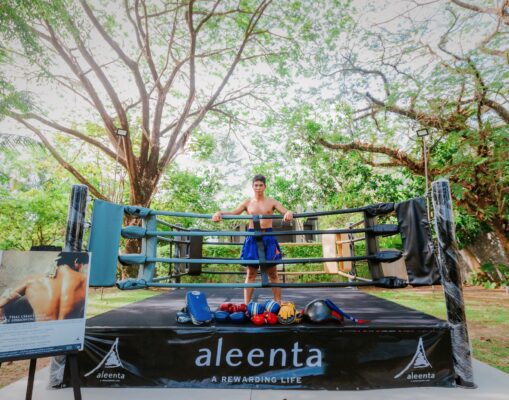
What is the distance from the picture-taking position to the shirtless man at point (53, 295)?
62.0 inches

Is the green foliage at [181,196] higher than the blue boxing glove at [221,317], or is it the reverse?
the green foliage at [181,196]

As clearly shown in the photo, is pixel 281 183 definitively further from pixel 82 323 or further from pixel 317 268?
pixel 82 323

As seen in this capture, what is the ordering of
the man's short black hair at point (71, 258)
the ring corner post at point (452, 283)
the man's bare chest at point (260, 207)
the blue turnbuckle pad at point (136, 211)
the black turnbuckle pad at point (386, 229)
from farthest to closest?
1. the man's bare chest at point (260, 207)
2. the blue turnbuckle pad at point (136, 211)
3. the black turnbuckle pad at point (386, 229)
4. the ring corner post at point (452, 283)
5. the man's short black hair at point (71, 258)

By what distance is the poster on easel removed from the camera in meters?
1.55

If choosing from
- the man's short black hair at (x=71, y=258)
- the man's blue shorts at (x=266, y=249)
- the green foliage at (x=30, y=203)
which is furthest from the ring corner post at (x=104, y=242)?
the green foliage at (x=30, y=203)

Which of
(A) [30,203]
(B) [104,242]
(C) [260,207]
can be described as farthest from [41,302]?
(A) [30,203]

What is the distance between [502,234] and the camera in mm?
7410

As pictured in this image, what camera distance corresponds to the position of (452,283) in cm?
209

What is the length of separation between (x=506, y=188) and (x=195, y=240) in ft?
23.0

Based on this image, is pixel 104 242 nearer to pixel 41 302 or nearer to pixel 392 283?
pixel 41 302

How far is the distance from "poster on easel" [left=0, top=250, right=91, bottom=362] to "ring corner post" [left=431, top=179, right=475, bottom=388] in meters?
2.43

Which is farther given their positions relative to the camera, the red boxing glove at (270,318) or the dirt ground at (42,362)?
the dirt ground at (42,362)

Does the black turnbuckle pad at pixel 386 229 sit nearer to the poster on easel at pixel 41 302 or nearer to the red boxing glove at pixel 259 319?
the red boxing glove at pixel 259 319

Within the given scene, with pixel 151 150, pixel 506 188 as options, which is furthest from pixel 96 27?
pixel 506 188
